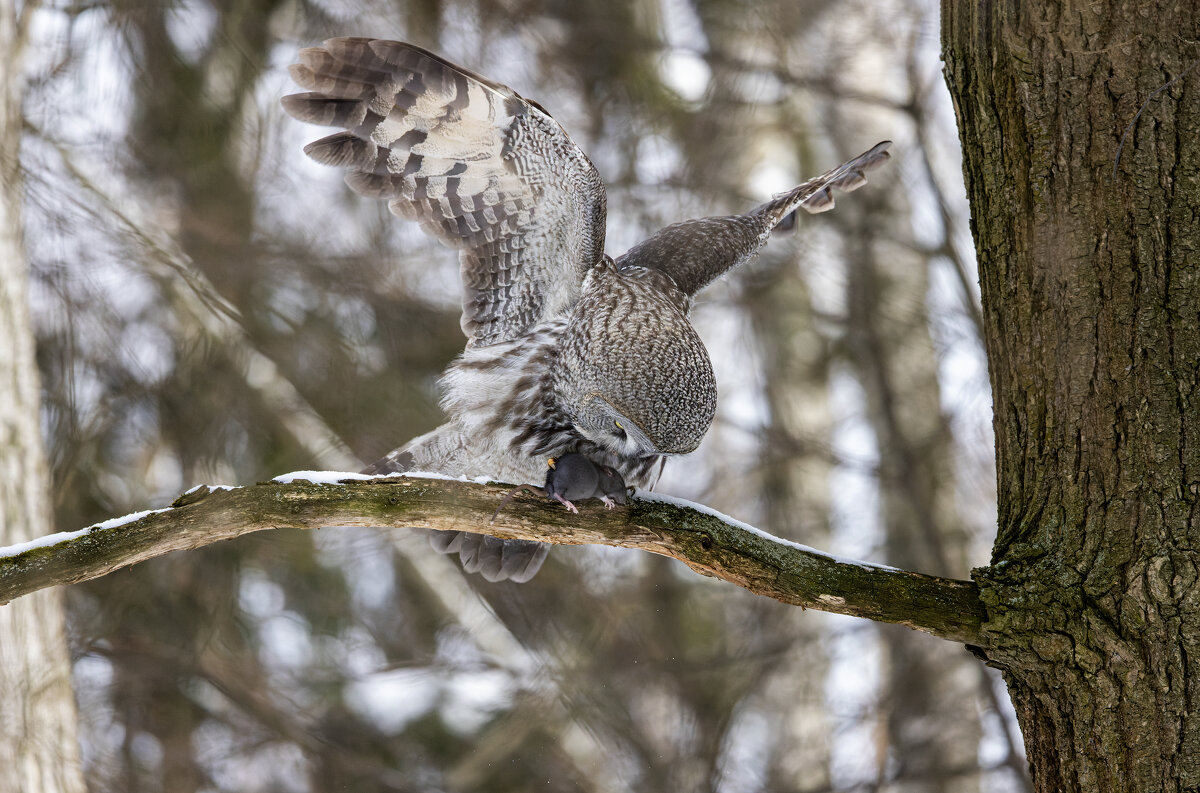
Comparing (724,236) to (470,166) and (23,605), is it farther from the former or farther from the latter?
(23,605)

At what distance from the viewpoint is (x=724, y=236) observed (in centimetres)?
472

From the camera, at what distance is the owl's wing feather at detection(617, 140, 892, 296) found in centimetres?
451

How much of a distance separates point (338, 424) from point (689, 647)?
147 inches

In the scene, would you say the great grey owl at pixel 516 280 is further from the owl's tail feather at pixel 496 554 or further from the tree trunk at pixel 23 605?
the tree trunk at pixel 23 605

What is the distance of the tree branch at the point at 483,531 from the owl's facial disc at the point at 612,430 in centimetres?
49

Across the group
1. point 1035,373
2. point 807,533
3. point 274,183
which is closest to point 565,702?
point 807,533

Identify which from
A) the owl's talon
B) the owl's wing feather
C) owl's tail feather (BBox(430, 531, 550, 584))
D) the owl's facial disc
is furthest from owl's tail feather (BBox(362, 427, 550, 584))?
the owl's wing feather

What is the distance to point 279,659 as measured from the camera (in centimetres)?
791

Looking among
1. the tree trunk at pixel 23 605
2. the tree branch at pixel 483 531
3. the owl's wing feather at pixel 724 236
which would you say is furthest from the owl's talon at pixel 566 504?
the tree trunk at pixel 23 605

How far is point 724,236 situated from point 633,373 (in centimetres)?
147

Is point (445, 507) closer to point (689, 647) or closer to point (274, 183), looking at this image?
point (274, 183)

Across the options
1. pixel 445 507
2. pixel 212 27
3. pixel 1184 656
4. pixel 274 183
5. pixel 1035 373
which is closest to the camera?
pixel 1184 656

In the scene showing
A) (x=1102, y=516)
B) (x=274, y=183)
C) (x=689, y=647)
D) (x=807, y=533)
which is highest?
(x=274, y=183)

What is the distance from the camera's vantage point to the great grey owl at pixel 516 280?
3566 mm
